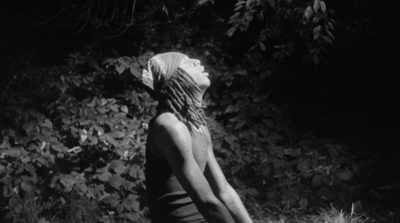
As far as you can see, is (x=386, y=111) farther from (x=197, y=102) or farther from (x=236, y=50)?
(x=197, y=102)

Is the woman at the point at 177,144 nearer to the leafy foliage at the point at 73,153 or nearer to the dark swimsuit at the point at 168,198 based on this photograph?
the dark swimsuit at the point at 168,198

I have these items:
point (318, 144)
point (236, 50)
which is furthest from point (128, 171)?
point (236, 50)

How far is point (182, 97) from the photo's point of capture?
7.66 ft

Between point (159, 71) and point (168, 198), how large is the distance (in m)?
0.48

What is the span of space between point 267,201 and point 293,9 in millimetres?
1576

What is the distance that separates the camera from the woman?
223 cm

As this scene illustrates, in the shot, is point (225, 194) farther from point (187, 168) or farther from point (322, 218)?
point (322, 218)

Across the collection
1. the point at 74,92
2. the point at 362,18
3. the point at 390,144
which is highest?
the point at 362,18

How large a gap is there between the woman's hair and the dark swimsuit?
0.08 metres

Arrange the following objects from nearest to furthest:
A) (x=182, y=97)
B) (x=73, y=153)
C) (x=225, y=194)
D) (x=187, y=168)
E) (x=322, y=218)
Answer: (x=187, y=168) → (x=182, y=97) → (x=225, y=194) → (x=322, y=218) → (x=73, y=153)

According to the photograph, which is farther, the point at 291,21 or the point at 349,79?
the point at 349,79

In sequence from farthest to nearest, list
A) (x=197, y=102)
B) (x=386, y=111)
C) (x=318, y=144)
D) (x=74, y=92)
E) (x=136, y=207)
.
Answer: (x=386, y=111) → (x=74, y=92) → (x=318, y=144) → (x=136, y=207) → (x=197, y=102)

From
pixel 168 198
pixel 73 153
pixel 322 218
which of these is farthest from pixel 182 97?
pixel 73 153

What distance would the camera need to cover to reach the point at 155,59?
2.40 m
